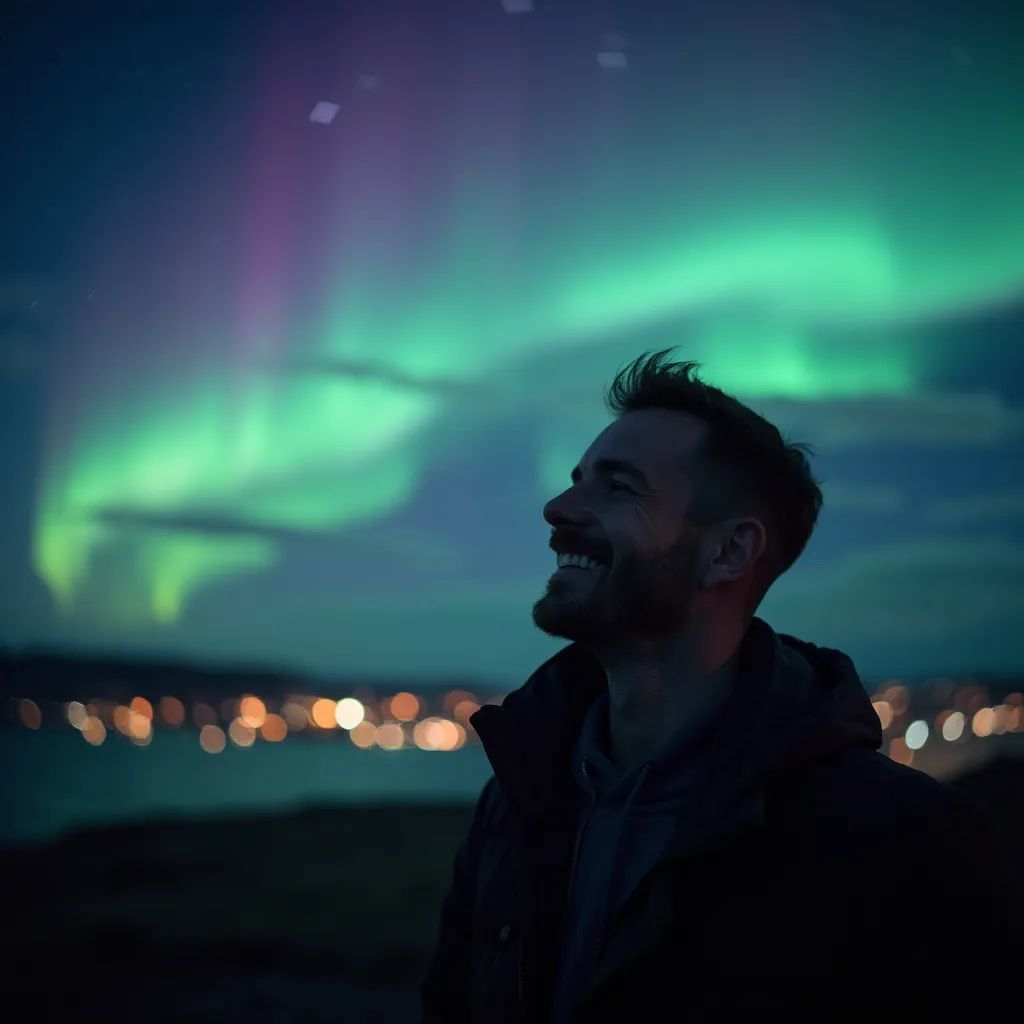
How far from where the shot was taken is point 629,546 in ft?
10.7

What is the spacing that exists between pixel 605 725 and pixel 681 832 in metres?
0.86

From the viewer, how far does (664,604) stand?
10.6 ft

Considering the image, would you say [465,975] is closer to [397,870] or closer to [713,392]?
[713,392]

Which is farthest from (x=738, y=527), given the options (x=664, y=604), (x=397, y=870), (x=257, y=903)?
(x=397, y=870)

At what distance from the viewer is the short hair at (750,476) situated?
340cm

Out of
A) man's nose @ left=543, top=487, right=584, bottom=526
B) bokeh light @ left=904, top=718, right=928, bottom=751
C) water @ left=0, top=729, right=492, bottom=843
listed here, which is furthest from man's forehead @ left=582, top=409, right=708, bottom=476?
bokeh light @ left=904, top=718, right=928, bottom=751

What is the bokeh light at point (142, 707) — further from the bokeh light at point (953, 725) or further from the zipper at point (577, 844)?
the zipper at point (577, 844)

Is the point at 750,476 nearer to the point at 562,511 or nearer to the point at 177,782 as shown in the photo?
the point at 562,511

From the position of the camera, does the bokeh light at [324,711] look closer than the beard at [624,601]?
No

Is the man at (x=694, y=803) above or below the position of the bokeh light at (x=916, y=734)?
below

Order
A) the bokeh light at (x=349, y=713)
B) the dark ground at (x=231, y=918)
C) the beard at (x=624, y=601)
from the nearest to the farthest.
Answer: the beard at (x=624, y=601) → the dark ground at (x=231, y=918) → the bokeh light at (x=349, y=713)

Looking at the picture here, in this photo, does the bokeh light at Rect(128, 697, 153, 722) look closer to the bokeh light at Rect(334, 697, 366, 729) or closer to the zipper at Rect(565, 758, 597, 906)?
the bokeh light at Rect(334, 697, 366, 729)

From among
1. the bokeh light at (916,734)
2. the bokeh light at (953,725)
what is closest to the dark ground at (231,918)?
the bokeh light at (916,734)

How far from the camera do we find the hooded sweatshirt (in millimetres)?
2643
